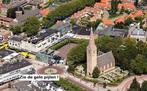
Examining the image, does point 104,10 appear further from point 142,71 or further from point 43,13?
point 142,71

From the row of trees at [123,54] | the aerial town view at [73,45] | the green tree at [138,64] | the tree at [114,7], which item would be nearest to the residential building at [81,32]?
the aerial town view at [73,45]

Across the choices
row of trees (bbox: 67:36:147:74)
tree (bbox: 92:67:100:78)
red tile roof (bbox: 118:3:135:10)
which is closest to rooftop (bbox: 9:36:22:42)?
row of trees (bbox: 67:36:147:74)

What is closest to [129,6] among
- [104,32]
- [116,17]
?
[116,17]

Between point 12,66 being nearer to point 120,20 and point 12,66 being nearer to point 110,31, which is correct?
point 110,31

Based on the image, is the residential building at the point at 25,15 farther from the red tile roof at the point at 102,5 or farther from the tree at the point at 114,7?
the tree at the point at 114,7

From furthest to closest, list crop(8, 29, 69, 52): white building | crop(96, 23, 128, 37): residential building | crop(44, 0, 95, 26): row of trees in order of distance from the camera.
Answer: crop(44, 0, 95, 26): row of trees → crop(96, 23, 128, 37): residential building → crop(8, 29, 69, 52): white building

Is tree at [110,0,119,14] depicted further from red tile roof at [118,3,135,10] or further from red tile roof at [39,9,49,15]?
red tile roof at [39,9,49,15]

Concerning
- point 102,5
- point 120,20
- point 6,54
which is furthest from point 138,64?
point 102,5
